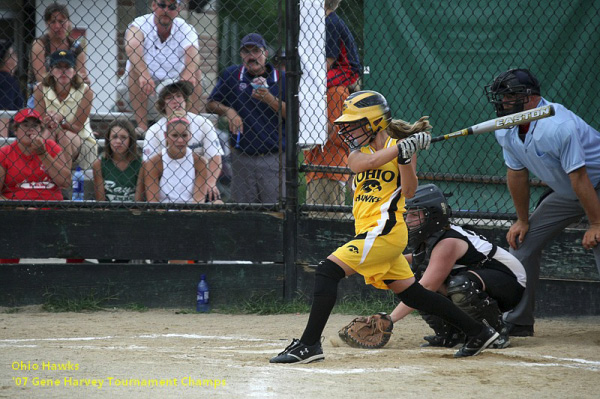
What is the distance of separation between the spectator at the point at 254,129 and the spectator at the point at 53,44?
1.67 meters

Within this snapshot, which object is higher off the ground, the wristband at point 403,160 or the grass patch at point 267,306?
the wristband at point 403,160

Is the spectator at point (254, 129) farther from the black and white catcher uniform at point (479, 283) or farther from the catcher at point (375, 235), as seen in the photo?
the catcher at point (375, 235)

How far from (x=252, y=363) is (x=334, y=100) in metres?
3.10

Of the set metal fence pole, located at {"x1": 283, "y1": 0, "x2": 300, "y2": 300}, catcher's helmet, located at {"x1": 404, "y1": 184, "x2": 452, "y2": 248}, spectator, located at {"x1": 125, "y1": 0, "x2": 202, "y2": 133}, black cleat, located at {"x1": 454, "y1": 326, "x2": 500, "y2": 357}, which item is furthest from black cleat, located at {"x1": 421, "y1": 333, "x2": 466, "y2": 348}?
spectator, located at {"x1": 125, "y1": 0, "x2": 202, "y2": 133}

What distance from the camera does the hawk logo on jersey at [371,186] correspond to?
4793mm

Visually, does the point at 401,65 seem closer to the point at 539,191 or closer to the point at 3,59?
the point at 539,191

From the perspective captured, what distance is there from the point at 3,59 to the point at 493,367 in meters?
6.62

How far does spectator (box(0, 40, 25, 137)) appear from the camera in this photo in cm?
826

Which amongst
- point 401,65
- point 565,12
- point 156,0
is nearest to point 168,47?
point 156,0

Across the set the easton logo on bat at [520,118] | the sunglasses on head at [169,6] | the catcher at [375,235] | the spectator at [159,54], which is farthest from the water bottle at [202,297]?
the easton logo on bat at [520,118]

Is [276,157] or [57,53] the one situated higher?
[57,53]

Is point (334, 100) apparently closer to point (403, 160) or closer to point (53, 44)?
point (403, 160)

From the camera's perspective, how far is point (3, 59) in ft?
29.5

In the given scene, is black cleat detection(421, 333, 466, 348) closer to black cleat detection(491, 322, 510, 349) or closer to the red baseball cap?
black cleat detection(491, 322, 510, 349)
